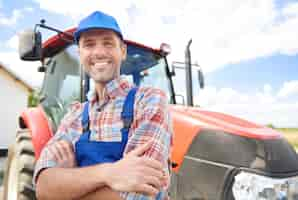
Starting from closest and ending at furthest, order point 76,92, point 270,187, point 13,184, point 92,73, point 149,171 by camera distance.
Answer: point 149,171
point 92,73
point 270,187
point 76,92
point 13,184

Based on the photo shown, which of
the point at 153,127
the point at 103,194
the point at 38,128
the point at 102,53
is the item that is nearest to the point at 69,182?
the point at 103,194

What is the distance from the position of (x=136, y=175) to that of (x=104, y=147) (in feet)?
0.74

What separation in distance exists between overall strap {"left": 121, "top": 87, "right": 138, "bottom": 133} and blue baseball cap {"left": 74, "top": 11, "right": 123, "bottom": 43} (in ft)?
0.96

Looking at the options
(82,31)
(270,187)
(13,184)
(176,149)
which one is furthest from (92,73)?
(13,184)

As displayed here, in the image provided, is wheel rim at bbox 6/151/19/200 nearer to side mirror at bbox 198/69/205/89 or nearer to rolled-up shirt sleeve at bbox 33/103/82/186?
side mirror at bbox 198/69/205/89

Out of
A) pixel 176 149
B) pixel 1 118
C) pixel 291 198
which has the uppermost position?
pixel 176 149

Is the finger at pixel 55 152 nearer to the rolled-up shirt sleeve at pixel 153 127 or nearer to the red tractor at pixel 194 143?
the rolled-up shirt sleeve at pixel 153 127

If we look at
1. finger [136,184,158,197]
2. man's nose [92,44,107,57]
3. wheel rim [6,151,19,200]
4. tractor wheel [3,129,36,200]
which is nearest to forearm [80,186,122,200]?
finger [136,184,158,197]

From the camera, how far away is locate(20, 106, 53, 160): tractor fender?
2959mm

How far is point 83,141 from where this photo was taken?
1.56 meters

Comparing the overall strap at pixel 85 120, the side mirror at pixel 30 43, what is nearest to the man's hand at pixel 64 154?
the overall strap at pixel 85 120

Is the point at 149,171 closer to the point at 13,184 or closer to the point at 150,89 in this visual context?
the point at 150,89

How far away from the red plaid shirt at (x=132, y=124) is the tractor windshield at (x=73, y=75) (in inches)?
55.5

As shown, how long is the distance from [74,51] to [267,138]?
5.83 feet
